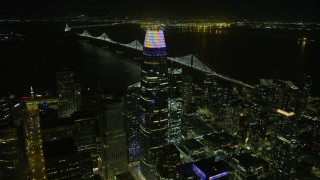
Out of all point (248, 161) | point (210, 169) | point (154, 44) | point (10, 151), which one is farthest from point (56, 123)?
point (248, 161)

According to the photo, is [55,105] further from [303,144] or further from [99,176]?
[303,144]

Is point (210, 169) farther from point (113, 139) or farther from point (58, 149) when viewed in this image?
point (58, 149)

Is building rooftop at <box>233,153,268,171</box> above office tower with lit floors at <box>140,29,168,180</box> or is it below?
below

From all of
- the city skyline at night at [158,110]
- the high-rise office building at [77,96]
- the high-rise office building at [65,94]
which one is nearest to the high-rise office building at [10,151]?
the city skyline at night at [158,110]

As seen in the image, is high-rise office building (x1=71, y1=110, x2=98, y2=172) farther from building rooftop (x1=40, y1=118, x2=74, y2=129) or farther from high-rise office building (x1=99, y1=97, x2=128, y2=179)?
high-rise office building (x1=99, y1=97, x2=128, y2=179)

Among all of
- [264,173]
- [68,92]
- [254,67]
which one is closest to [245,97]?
[254,67]

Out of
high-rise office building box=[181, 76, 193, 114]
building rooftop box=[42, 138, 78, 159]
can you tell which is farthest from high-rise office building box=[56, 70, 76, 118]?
high-rise office building box=[181, 76, 193, 114]
